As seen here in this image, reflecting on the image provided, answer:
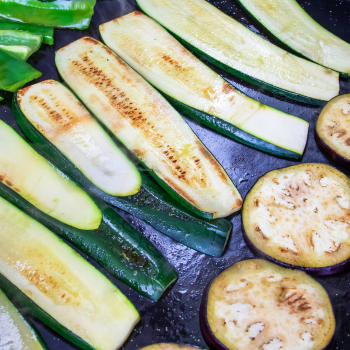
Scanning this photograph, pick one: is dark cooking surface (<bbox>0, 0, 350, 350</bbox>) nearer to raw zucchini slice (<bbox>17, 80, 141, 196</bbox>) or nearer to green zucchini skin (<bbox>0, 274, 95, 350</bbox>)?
green zucchini skin (<bbox>0, 274, 95, 350</bbox>)

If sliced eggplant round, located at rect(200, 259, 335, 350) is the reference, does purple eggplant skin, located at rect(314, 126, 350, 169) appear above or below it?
above

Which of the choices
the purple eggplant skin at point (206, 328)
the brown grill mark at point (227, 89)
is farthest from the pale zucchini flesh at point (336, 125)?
the purple eggplant skin at point (206, 328)

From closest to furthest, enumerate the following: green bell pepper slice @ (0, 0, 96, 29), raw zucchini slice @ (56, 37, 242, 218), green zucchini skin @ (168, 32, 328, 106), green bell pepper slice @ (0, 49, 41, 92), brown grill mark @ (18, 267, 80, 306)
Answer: brown grill mark @ (18, 267, 80, 306) → raw zucchini slice @ (56, 37, 242, 218) → green bell pepper slice @ (0, 49, 41, 92) → green zucchini skin @ (168, 32, 328, 106) → green bell pepper slice @ (0, 0, 96, 29)


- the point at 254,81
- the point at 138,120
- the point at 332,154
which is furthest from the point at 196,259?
the point at 254,81

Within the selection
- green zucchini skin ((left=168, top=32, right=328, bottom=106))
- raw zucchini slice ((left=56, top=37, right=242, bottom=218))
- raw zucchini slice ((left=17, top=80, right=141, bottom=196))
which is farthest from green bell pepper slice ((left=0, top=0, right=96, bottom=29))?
green zucchini skin ((left=168, top=32, right=328, bottom=106))

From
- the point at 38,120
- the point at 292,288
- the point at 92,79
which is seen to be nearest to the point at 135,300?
the point at 292,288

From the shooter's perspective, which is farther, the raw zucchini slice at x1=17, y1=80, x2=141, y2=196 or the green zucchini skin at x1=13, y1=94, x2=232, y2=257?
the raw zucchini slice at x1=17, y1=80, x2=141, y2=196
